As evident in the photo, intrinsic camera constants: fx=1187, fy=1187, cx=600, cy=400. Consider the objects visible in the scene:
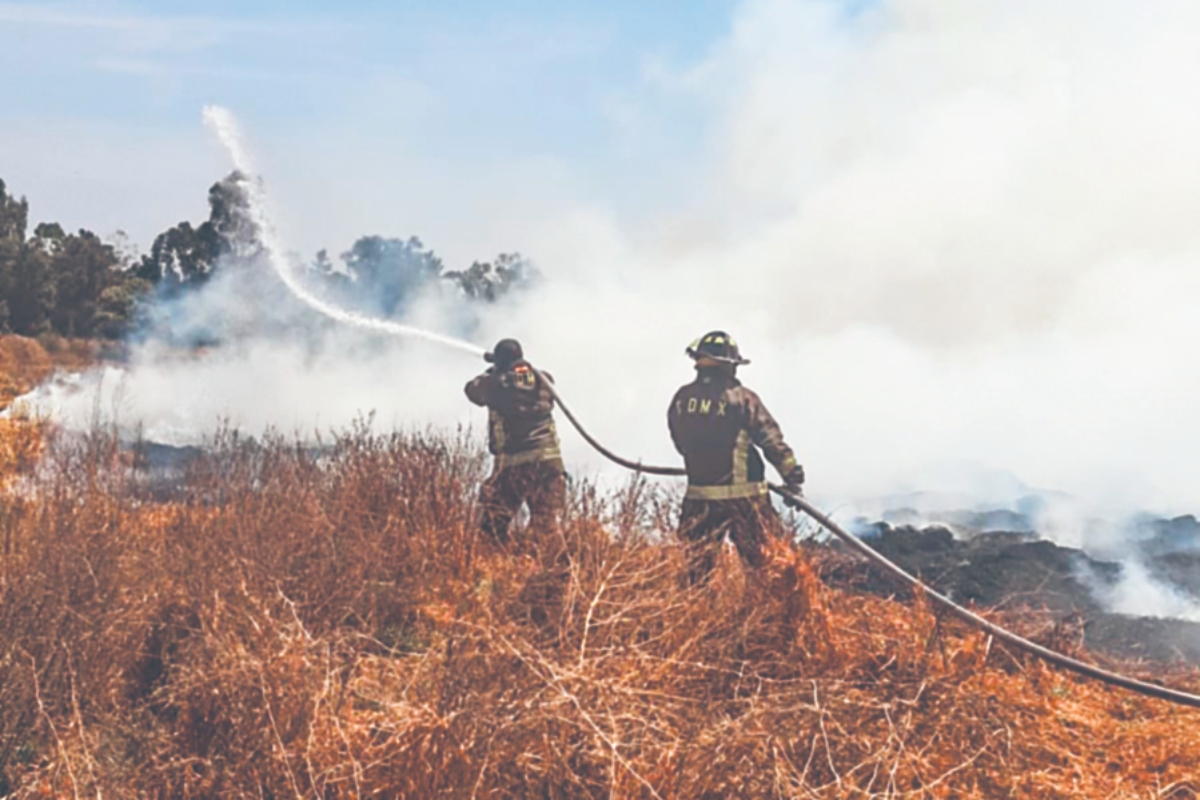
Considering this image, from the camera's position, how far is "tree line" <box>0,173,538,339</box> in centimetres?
2986

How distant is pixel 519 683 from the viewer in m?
4.42

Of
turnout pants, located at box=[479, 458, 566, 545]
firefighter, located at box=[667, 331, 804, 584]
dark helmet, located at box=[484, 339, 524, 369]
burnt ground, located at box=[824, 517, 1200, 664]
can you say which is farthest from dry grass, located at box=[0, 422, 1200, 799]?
burnt ground, located at box=[824, 517, 1200, 664]

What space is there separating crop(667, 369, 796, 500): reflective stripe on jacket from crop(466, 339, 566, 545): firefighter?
1.68 metres

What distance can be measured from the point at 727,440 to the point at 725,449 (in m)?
0.06

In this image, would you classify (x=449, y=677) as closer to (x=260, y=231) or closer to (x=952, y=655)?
(x=952, y=655)

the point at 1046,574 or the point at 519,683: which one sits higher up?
the point at 1046,574

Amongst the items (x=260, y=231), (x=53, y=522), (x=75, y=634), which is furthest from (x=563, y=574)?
(x=260, y=231)

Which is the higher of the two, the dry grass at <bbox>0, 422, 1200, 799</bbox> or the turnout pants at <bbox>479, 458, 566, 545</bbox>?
the turnout pants at <bbox>479, 458, 566, 545</bbox>

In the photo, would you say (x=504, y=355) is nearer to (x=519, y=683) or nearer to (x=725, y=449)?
(x=725, y=449)

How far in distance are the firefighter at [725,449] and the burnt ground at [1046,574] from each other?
3.27 m

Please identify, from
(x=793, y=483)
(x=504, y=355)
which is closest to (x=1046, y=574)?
(x=793, y=483)

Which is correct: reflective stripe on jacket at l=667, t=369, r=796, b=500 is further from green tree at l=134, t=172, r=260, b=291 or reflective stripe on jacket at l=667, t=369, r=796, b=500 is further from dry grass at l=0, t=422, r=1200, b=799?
green tree at l=134, t=172, r=260, b=291

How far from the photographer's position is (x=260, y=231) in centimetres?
2031

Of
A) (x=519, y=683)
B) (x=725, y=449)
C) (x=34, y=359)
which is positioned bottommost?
(x=519, y=683)
